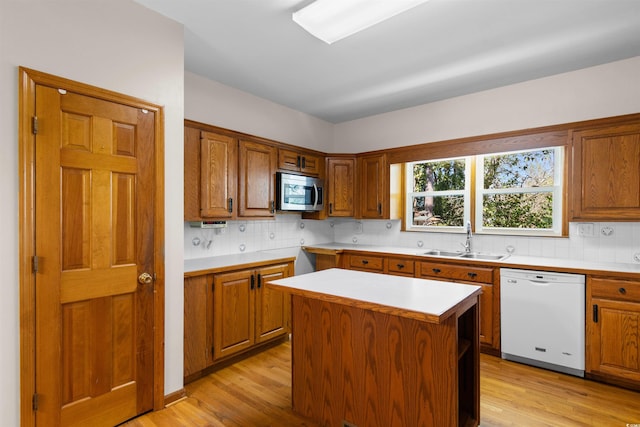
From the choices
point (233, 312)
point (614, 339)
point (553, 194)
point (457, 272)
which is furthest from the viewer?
point (553, 194)

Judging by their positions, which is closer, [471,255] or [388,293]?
[388,293]

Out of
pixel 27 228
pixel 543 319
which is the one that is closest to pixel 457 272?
pixel 543 319

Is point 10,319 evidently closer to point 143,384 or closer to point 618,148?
point 143,384

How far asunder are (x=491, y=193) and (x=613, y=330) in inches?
66.2

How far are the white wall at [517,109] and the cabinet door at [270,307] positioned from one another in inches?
90.2

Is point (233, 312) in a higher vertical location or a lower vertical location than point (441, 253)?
lower

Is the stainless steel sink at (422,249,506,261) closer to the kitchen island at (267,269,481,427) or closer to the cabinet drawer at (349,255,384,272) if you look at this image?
the cabinet drawer at (349,255,384,272)

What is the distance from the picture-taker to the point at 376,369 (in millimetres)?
1820

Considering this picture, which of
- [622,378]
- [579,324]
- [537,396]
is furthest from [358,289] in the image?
[622,378]

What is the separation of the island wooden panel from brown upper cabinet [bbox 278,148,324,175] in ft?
6.66

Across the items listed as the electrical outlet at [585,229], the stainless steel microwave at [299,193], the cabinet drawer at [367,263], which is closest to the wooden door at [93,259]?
the stainless steel microwave at [299,193]

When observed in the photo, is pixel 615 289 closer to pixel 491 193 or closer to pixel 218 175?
pixel 491 193

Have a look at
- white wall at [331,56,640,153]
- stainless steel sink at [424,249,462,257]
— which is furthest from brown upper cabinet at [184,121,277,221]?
stainless steel sink at [424,249,462,257]

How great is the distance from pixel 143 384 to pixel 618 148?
13.4ft
